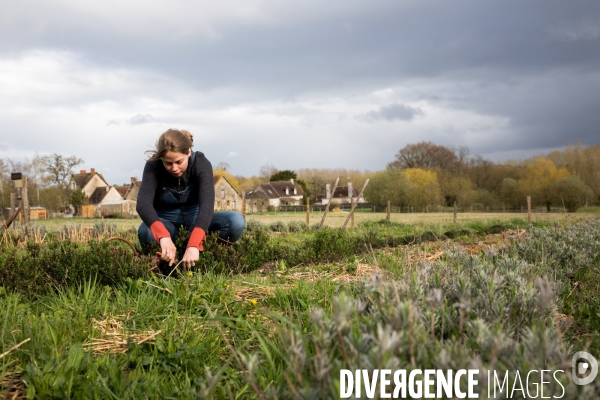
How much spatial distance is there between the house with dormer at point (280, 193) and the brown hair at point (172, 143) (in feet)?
209

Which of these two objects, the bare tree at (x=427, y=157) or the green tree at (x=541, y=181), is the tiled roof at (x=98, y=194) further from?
the green tree at (x=541, y=181)

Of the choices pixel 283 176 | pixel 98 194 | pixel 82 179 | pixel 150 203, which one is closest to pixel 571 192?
pixel 283 176

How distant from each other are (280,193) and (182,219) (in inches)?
2595

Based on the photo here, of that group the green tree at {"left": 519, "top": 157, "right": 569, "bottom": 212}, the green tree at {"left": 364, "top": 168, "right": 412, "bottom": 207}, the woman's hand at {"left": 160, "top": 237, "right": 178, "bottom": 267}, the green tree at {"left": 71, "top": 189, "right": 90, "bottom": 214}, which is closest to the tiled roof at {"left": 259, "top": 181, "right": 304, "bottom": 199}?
the green tree at {"left": 364, "top": 168, "right": 412, "bottom": 207}

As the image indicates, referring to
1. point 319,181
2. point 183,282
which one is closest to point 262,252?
point 183,282

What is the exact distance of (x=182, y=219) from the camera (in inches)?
221

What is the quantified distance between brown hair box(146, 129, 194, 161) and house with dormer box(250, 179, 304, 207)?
63714 mm

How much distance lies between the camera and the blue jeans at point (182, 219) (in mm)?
5426

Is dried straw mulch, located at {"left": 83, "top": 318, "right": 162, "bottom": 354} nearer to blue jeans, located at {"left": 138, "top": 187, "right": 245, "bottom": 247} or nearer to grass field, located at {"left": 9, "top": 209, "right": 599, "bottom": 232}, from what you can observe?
blue jeans, located at {"left": 138, "top": 187, "right": 245, "bottom": 247}

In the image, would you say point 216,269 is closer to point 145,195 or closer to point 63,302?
point 145,195

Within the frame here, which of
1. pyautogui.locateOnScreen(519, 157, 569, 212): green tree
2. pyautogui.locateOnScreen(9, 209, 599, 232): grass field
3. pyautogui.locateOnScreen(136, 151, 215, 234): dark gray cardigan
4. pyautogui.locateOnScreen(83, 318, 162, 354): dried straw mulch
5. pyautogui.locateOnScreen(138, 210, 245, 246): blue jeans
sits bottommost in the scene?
pyautogui.locateOnScreen(9, 209, 599, 232): grass field

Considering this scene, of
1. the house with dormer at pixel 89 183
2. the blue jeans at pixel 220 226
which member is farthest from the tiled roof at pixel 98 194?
the blue jeans at pixel 220 226

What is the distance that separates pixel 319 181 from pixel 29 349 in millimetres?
81265

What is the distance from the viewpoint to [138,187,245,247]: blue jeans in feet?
17.8
